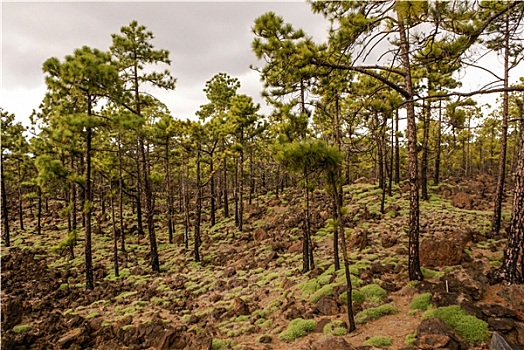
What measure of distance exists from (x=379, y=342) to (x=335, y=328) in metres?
1.45

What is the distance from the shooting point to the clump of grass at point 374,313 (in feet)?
27.1

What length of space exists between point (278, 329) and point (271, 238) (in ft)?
33.7

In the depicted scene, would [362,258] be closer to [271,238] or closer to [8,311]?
[271,238]

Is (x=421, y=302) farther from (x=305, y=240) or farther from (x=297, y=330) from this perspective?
(x=305, y=240)

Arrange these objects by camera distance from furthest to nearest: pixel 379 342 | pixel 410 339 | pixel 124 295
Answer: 1. pixel 124 295
2. pixel 379 342
3. pixel 410 339

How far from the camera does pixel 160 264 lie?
18.3m

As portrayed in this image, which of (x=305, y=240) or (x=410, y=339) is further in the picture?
(x=305, y=240)

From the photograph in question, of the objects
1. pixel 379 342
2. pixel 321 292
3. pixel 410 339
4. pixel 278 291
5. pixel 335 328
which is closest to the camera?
pixel 410 339

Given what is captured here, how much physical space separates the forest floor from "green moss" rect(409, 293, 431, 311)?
0.17 feet

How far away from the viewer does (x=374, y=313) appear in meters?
8.39

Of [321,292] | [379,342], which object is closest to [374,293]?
[321,292]

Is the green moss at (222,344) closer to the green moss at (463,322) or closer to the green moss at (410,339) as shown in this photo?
the green moss at (410,339)

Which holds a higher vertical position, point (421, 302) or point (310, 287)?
point (421, 302)

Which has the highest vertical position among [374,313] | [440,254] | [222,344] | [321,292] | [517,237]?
[517,237]
